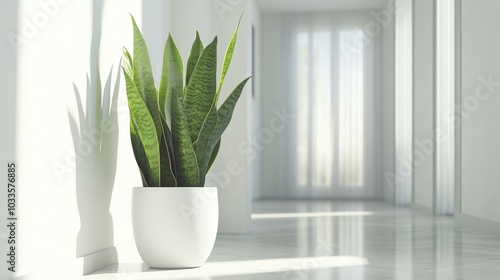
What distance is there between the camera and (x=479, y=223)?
3.77m

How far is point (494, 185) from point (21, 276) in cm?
284

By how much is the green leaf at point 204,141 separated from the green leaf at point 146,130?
0.17 m

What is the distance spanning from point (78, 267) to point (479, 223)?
2725 millimetres

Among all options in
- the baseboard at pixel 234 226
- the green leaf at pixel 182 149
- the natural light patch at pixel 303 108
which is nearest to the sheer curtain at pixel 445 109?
the baseboard at pixel 234 226

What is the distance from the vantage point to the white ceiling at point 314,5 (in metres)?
7.31

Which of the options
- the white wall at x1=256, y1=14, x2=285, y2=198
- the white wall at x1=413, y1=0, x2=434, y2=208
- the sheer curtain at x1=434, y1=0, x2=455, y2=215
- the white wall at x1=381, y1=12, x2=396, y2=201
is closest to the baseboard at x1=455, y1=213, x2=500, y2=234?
the sheer curtain at x1=434, y1=0, x2=455, y2=215

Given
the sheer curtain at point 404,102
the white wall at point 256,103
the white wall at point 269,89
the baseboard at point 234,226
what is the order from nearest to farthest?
the baseboard at point 234,226, the sheer curtain at point 404,102, the white wall at point 256,103, the white wall at point 269,89

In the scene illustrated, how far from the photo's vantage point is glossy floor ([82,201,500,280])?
2.00m

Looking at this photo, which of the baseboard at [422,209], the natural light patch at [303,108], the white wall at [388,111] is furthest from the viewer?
the natural light patch at [303,108]

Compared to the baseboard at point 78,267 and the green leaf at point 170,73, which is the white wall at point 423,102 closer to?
the green leaf at point 170,73

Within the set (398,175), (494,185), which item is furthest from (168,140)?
(398,175)

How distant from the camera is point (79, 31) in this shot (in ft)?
6.48

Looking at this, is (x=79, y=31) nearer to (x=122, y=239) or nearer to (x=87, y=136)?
(x=87, y=136)

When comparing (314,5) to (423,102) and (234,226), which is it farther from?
(234,226)
